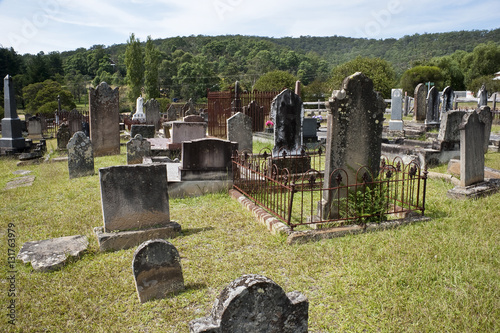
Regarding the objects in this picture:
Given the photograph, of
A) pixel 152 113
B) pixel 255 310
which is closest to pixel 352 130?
pixel 255 310

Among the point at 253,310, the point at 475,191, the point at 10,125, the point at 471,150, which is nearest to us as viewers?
the point at 253,310

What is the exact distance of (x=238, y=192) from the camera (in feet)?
24.7

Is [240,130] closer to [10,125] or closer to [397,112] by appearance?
[10,125]

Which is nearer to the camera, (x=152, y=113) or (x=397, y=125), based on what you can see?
(x=397, y=125)

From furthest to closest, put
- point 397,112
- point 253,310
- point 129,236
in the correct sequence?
point 397,112 < point 129,236 < point 253,310

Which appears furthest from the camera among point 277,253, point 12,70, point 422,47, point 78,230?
point 422,47

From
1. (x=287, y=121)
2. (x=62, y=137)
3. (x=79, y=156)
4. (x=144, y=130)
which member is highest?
(x=287, y=121)

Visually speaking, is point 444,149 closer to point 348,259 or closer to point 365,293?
point 348,259

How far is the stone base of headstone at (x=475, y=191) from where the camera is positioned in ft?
21.6

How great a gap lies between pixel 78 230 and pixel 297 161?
545cm

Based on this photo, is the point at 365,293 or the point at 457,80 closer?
the point at 365,293

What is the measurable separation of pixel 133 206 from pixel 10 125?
12.3m

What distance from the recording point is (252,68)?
254 ft

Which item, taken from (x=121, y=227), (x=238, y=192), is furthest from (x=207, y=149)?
(x=121, y=227)
